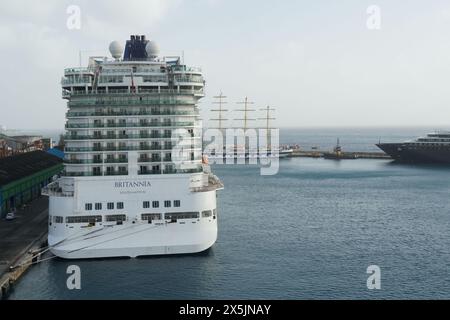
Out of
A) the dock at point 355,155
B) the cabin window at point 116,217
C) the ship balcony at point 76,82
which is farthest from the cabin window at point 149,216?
the dock at point 355,155

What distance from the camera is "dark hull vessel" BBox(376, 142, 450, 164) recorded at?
110m

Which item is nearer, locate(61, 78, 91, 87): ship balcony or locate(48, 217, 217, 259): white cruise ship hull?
locate(48, 217, 217, 259): white cruise ship hull

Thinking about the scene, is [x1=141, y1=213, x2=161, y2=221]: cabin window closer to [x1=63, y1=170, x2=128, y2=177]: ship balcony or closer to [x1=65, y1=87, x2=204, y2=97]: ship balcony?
[x1=63, y1=170, x2=128, y2=177]: ship balcony

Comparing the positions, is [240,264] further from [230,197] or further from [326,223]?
[230,197]

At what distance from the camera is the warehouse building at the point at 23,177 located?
157 feet

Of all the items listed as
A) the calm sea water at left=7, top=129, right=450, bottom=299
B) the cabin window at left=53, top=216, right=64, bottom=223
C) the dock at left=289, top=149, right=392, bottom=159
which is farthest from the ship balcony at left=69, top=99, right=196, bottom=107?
the dock at left=289, top=149, right=392, bottom=159

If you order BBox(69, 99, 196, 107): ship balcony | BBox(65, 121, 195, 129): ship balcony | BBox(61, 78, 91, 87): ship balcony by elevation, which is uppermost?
BBox(61, 78, 91, 87): ship balcony

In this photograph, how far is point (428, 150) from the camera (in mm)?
110938

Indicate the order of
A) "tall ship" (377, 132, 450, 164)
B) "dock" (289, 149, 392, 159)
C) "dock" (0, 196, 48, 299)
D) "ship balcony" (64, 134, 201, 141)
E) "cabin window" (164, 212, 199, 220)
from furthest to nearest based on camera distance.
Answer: "dock" (289, 149, 392, 159) < "tall ship" (377, 132, 450, 164) < "ship balcony" (64, 134, 201, 141) < "cabin window" (164, 212, 199, 220) < "dock" (0, 196, 48, 299)

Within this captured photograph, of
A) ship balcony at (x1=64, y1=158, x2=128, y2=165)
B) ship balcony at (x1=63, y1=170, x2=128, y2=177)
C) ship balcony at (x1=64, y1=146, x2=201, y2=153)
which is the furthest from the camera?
ship balcony at (x1=64, y1=146, x2=201, y2=153)

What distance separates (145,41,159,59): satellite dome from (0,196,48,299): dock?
15713mm

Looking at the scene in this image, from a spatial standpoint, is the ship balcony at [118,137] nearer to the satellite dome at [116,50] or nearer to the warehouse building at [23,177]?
the satellite dome at [116,50]

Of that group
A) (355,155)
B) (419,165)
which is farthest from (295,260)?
(355,155)

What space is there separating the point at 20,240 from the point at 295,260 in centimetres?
1955
